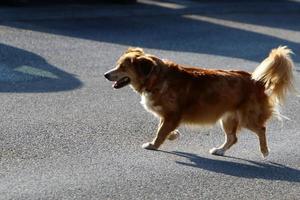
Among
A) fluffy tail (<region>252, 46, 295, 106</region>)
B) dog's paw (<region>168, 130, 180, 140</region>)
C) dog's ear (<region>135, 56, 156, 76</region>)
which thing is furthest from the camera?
dog's paw (<region>168, 130, 180, 140</region>)

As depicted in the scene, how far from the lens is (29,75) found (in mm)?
11164

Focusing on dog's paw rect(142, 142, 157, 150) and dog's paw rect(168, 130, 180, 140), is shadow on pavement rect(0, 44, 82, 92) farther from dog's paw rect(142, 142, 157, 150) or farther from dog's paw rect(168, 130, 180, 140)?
dog's paw rect(142, 142, 157, 150)

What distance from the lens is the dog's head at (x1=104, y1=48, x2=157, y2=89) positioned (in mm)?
7918

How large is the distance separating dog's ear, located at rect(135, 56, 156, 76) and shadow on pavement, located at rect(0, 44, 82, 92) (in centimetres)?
273

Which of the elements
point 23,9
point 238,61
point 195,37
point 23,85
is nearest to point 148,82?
point 23,85

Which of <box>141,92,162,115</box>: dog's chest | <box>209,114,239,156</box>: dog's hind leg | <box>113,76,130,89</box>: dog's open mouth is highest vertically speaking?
<box>113,76,130,89</box>: dog's open mouth

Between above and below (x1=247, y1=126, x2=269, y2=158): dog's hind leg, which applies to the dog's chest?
above

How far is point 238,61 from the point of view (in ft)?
44.4

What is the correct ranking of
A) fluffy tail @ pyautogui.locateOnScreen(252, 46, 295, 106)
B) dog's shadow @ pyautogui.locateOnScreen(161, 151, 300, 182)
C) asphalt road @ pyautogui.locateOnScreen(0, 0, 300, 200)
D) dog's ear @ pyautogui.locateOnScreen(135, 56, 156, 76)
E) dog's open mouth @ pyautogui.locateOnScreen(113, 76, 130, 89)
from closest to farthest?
asphalt road @ pyautogui.locateOnScreen(0, 0, 300, 200) < dog's shadow @ pyautogui.locateOnScreen(161, 151, 300, 182) < dog's ear @ pyautogui.locateOnScreen(135, 56, 156, 76) < dog's open mouth @ pyautogui.locateOnScreen(113, 76, 130, 89) < fluffy tail @ pyautogui.locateOnScreen(252, 46, 295, 106)

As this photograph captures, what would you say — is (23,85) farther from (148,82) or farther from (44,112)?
(148,82)

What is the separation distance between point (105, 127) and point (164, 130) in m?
1.01

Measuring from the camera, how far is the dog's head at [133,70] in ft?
26.0

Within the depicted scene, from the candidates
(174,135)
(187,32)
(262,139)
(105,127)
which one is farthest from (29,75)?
(187,32)

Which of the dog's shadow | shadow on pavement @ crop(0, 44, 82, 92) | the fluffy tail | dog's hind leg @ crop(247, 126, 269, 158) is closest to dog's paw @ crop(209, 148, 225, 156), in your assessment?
the dog's shadow
